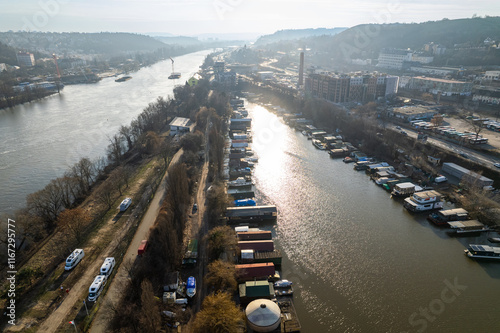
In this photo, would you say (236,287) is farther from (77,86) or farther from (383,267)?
(77,86)

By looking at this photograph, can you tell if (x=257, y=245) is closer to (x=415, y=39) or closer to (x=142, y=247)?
(x=142, y=247)

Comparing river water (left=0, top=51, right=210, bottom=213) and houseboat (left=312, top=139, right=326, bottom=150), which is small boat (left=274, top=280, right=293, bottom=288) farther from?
houseboat (left=312, top=139, right=326, bottom=150)

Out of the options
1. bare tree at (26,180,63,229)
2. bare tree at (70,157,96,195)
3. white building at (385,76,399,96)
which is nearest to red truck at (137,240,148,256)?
bare tree at (26,180,63,229)

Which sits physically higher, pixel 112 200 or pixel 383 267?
pixel 112 200

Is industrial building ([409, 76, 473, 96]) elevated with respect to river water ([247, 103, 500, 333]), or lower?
elevated

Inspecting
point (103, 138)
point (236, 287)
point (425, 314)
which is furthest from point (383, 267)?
point (103, 138)

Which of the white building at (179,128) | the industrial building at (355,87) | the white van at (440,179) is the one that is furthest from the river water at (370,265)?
the industrial building at (355,87)

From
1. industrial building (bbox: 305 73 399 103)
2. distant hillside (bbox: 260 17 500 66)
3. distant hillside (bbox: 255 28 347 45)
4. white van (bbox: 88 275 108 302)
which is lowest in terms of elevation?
white van (bbox: 88 275 108 302)
